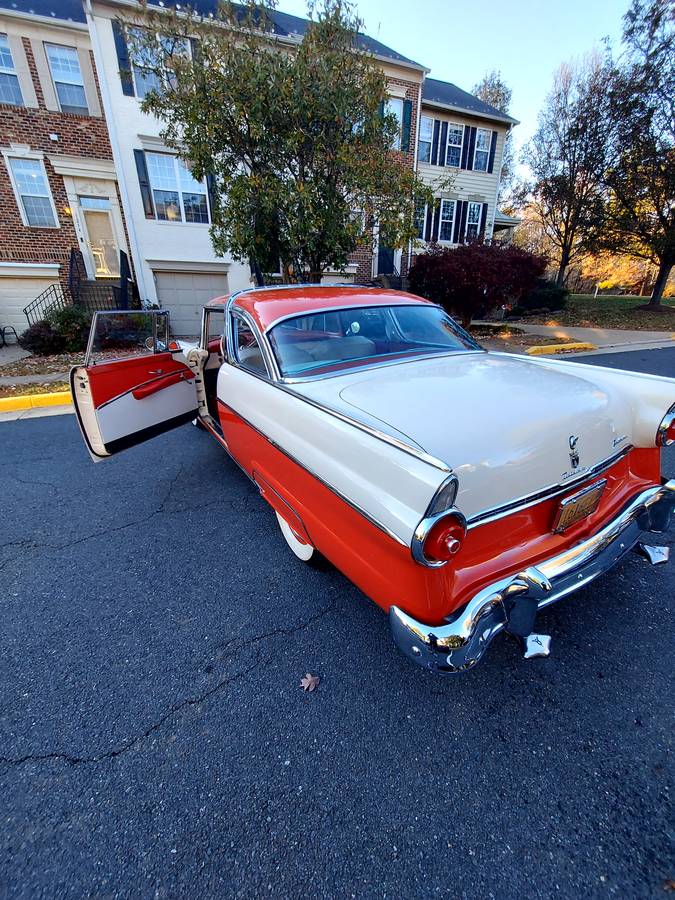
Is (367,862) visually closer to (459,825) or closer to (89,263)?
(459,825)

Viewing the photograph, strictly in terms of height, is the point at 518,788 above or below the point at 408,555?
below

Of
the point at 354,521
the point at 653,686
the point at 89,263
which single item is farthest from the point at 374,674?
the point at 89,263

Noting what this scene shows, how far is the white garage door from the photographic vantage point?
12.1 metres

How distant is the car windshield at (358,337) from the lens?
2.60 m

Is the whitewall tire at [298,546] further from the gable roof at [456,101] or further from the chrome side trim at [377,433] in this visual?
the gable roof at [456,101]

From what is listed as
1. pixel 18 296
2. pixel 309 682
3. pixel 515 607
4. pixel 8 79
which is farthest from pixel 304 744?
pixel 8 79

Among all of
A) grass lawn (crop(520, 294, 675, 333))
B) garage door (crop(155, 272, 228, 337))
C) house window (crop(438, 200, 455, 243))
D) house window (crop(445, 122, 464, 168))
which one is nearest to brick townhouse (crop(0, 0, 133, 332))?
garage door (crop(155, 272, 228, 337))

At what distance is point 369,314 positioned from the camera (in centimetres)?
297

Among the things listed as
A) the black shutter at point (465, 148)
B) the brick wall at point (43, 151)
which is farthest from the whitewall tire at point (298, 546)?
the black shutter at point (465, 148)

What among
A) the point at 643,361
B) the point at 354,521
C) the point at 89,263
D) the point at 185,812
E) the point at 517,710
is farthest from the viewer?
the point at 89,263

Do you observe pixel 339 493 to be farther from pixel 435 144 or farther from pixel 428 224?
pixel 435 144

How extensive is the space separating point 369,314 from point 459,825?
284 cm

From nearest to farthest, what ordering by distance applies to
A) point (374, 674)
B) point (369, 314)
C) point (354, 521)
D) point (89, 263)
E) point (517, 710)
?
1. point (354, 521)
2. point (517, 710)
3. point (374, 674)
4. point (369, 314)
5. point (89, 263)

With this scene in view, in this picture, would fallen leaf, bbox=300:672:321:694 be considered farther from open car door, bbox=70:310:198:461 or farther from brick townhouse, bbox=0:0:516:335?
brick townhouse, bbox=0:0:516:335
